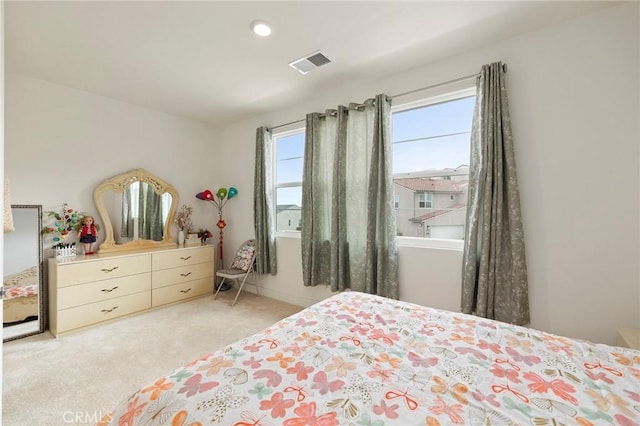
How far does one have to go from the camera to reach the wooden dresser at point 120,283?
264cm

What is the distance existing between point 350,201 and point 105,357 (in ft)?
8.29

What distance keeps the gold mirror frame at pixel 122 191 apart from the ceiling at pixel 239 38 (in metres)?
1.03

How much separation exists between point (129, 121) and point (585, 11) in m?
4.50

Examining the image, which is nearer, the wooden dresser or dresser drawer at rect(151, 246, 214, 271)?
the wooden dresser

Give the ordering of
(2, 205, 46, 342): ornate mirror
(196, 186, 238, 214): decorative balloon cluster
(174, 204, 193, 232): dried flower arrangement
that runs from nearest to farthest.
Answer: (2, 205, 46, 342): ornate mirror
(174, 204, 193, 232): dried flower arrangement
(196, 186, 238, 214): decorative balloon cluster

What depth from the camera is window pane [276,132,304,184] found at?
142 inches

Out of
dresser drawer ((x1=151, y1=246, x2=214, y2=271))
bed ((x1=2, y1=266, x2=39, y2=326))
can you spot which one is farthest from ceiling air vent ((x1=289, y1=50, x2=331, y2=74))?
bed ((x1=2, y1=266, x2=39, y2=326))

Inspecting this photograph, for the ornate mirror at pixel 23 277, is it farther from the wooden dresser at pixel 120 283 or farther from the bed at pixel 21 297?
the wooden dresser at pixel 120 283

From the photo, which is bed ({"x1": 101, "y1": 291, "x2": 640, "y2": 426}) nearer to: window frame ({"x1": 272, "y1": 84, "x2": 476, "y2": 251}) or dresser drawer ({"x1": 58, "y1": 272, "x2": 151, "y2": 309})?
window frame ({"x1": 272, "y1": 84, "x2": 476, "y2": 251})

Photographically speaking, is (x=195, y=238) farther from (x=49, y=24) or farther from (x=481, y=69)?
(x=481, y=69)

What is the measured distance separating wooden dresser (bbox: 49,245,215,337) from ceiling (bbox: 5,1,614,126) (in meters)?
1.89

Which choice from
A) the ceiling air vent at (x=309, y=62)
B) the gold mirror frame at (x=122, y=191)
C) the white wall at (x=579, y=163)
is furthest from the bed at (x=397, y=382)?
the gold mirror frame at (x=122, y=191)

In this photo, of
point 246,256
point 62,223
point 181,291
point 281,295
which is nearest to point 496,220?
point 281,295

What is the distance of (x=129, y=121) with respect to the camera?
3447 millimetres
